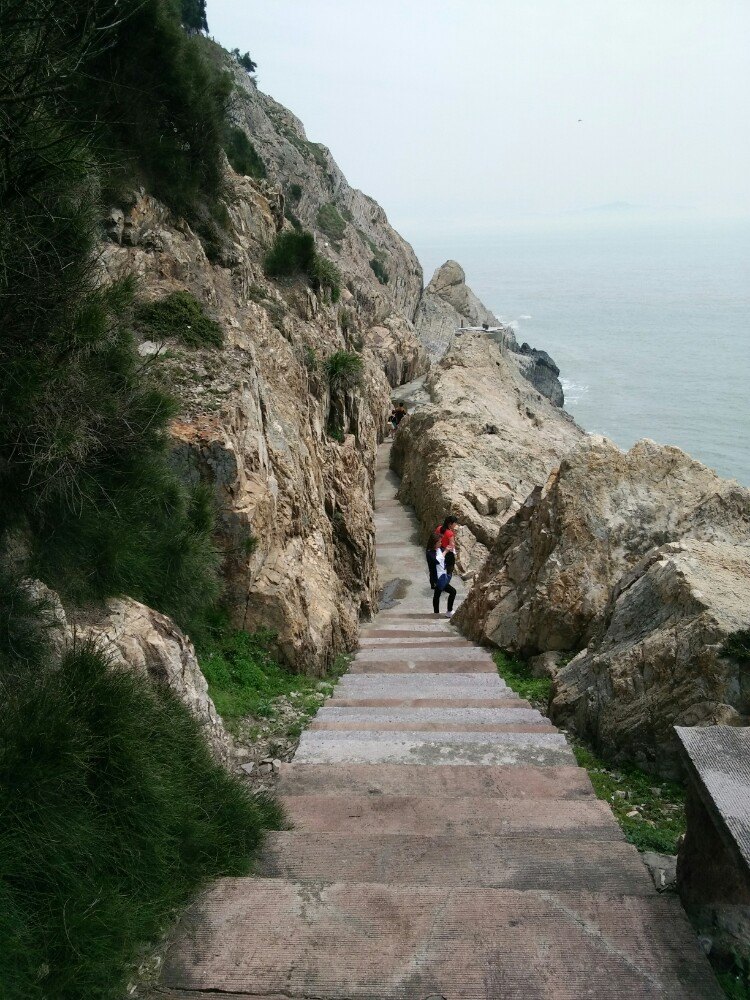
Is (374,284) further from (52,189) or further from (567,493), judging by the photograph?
(52,189)

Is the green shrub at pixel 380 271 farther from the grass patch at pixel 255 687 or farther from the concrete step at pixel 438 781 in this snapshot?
the concrete step at pixel 438 781

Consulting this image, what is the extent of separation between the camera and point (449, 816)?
13.7 feet

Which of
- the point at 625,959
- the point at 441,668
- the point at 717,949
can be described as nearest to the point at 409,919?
the point at 625,959

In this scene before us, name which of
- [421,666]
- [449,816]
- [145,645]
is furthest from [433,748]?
[421,666]

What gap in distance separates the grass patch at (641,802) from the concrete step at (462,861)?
583mm

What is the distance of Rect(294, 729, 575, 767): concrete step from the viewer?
5254 mm

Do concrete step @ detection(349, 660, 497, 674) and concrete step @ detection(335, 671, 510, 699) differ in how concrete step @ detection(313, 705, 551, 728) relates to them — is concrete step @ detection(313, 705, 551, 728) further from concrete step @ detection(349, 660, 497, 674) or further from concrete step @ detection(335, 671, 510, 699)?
concrete step @ detection(349, 660, 497, 674)

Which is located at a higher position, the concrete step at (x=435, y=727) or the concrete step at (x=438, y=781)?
the concrete step at (x=438, y=781)

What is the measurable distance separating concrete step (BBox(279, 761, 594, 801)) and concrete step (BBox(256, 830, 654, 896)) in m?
0.70

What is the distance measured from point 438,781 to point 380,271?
50767mm

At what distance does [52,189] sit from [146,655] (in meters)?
2.75

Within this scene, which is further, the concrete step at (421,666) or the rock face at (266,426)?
the concrete step at (421,666)

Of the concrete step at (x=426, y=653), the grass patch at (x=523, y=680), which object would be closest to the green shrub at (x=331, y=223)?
the concrete step at (x=426, y=653)

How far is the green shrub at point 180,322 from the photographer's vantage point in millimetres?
8047
